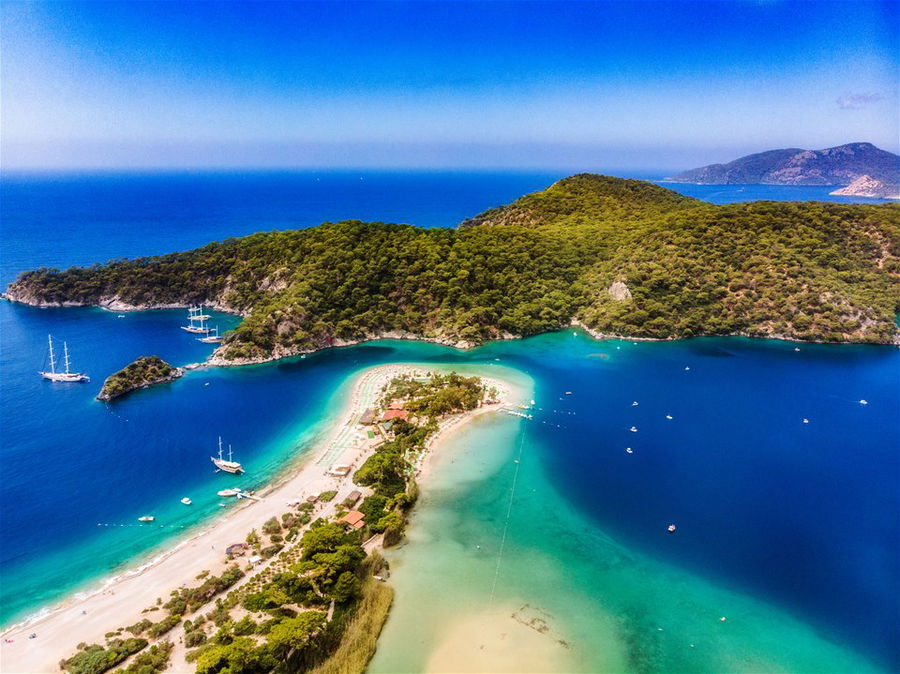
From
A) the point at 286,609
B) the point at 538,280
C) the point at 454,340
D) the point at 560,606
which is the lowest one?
the point at 560,606

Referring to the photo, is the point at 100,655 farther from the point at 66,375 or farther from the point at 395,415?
the point at 66,375

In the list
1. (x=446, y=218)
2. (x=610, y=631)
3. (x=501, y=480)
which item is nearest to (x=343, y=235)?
(x=501, y=480)

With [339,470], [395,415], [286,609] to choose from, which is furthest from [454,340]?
[286,609]

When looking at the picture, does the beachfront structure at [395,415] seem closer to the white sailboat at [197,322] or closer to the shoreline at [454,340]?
the shoreline at [454,340]

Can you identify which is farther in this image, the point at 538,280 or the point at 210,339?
the point at 538,280

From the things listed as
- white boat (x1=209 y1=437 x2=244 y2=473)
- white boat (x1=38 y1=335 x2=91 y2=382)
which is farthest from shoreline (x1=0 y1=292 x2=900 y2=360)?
white boat (x1=209 y1=437 x2=244 y2=473)

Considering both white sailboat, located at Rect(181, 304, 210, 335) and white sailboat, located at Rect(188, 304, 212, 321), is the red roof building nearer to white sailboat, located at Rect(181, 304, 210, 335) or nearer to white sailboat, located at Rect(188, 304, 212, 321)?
white sailboat, located at Rect(181, 304, 210, 335)
